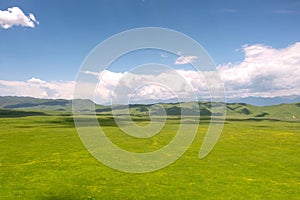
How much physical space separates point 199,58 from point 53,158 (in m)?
35.1

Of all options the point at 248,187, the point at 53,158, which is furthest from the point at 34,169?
the point at 248,187

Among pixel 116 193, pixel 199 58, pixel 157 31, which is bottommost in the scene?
pixel 116 193

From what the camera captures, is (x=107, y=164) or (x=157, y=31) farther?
(x=107, y=164)

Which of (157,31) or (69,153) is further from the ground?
(157,31)

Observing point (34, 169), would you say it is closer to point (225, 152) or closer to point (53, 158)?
point (53, 158)

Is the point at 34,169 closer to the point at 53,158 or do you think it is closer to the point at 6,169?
the point at 6,169

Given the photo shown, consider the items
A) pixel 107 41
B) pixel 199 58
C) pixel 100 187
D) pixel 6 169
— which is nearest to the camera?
pixel 107 41

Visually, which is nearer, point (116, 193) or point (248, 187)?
point (116, 193)

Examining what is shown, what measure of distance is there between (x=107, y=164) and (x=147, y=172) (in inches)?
370

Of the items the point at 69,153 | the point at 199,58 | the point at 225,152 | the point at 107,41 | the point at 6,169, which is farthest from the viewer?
the point at 225,152

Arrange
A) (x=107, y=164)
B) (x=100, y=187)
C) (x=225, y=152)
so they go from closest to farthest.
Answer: (x=100, y=187), (x=107, y=164), (x=225, y=152)

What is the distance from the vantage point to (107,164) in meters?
49.3

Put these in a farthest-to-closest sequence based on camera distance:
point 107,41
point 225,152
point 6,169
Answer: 1. point 225,152
2. point 6,169
3. point 107,41

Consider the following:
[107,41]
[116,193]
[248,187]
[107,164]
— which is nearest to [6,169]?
[107,164]
